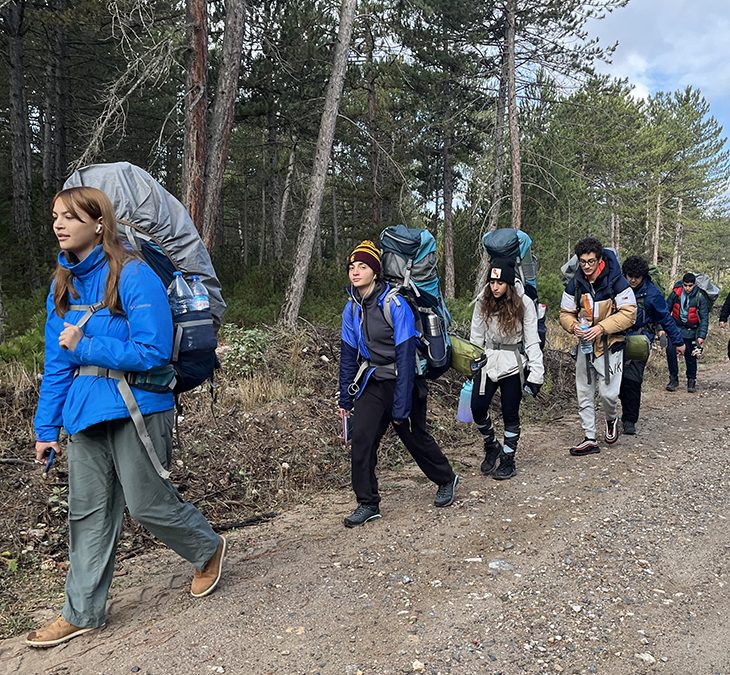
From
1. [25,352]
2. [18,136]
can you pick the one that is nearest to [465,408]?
[25,352]

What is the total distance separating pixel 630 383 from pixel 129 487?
19.7 feet

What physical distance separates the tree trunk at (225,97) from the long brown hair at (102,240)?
727 centimetres

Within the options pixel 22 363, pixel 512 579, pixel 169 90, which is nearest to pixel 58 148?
pixel 169 90

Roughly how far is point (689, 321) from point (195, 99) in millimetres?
9440

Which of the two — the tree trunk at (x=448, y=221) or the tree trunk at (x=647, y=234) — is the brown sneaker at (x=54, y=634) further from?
the tree trunk at (x=647, y=234)

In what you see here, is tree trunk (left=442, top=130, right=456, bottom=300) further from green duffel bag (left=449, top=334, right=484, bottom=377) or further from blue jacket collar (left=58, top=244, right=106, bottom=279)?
blue jacket collar (left=58, top=244, right=106, bottom=279)

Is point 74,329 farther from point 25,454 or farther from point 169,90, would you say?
point 169,90

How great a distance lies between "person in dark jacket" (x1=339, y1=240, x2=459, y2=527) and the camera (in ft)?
13.5

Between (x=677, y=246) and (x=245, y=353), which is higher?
(x=677, y=246)

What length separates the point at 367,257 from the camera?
413 cm

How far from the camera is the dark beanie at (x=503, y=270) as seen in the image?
5105 mm

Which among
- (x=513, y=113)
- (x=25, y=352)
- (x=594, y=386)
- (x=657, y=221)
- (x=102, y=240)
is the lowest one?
(x=594, y=386)

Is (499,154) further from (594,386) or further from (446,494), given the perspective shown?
(446,494)

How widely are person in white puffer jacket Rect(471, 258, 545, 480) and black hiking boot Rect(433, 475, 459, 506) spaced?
0.87 metres
